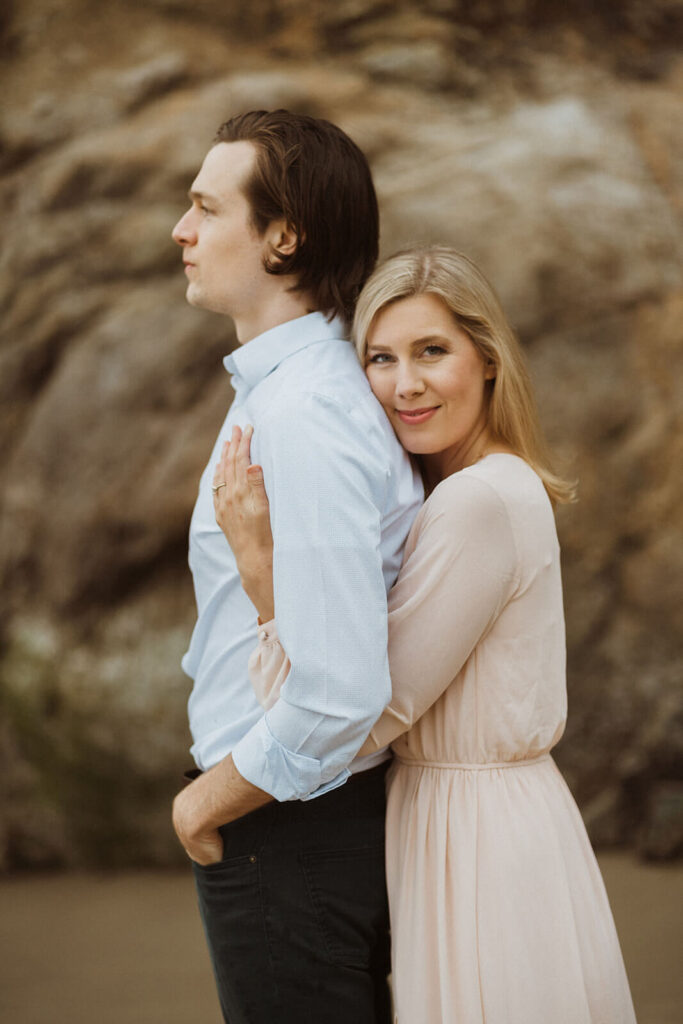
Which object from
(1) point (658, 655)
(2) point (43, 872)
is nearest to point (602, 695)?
(1) point (658, 655)

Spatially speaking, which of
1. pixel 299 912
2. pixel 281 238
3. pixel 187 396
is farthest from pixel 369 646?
pixel 187 396

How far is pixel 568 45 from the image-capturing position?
4535mm

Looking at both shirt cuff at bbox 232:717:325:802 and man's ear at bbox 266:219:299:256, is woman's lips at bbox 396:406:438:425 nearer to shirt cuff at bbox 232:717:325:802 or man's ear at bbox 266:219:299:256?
man's ear at bbox 266:219:299:256

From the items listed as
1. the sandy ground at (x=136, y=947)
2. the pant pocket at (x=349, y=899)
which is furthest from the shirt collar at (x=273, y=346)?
the sandy ground at (x=136, y=947)

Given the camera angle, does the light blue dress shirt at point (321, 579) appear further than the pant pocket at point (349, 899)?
No

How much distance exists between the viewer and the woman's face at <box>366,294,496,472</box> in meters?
1.52

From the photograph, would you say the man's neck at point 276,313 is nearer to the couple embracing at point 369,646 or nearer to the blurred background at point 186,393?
the couple embracing at point 369,646

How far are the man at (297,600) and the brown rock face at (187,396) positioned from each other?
250cm

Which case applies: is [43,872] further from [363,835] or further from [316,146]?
[316,146]

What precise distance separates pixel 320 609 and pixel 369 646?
0.07 metres

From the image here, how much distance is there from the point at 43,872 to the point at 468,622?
126 inches

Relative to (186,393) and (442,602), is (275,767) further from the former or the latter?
(186,393)

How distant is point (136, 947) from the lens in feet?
11.7

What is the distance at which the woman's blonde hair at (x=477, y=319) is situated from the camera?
1532 millimetres
